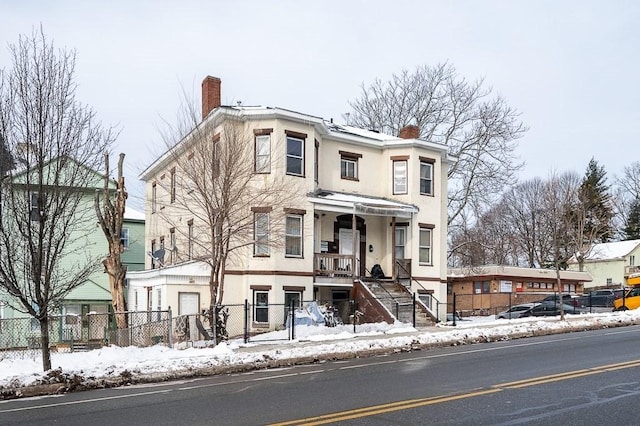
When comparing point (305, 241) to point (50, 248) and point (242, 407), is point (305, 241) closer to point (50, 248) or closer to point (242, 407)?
point (50, 248)

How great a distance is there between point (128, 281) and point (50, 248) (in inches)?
836

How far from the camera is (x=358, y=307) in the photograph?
26.8 m

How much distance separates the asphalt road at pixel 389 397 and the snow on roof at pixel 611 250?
58983mm

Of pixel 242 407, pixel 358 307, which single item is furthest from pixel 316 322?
pixel 242 407

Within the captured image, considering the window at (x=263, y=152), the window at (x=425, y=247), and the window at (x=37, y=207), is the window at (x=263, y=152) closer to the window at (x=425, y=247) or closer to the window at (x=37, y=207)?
the window at (x=425, y=247)

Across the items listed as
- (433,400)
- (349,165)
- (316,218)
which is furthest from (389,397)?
(349,165)

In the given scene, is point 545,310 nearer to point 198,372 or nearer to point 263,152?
point 263,152

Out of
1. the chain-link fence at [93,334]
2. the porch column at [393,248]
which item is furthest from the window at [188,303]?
the porch column at [393,248]

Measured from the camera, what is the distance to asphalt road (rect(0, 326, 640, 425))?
27.8 feet

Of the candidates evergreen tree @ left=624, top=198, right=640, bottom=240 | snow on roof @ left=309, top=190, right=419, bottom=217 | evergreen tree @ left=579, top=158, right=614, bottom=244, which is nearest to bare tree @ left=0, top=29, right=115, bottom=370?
snow on roof @ left=309, top=190, right=419, bottom=217

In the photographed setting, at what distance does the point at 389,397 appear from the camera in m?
10.0

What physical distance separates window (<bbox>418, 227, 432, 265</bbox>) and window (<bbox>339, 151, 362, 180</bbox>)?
426cm

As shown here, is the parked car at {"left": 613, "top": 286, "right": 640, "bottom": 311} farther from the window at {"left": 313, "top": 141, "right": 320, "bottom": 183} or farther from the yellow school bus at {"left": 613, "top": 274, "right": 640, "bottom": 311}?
the window at {"left": 313, "top": 141, "right": 320, "bottom": 183}

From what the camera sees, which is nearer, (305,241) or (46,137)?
(46,137)
